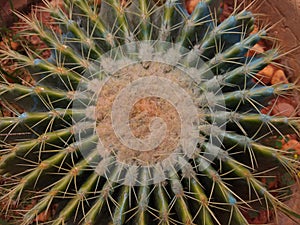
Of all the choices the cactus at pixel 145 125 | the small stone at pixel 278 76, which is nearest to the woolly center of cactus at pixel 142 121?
the cactus at pixel 145 125

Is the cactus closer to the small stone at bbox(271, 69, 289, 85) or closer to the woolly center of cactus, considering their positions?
the woolly center of cactus

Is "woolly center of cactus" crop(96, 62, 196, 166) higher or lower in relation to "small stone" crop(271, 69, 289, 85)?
higher

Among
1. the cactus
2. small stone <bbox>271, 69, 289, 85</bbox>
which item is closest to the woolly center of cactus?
the cactus

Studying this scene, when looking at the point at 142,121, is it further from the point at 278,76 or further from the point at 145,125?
the point at 278,76

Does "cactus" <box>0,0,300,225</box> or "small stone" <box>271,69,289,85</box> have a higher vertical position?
"cactus" <box>0,0,300,225</box>

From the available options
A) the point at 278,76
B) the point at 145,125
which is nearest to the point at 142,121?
the point at 145,125

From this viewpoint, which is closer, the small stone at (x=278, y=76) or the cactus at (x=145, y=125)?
the cactus at (x=145, y=125)

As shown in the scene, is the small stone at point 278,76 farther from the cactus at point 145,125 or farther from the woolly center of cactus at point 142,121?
the woolly center of cactus at point 142,121

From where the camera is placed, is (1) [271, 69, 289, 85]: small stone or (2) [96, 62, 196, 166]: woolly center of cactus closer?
(2) [96, 62, 196, 166]: woolly center of cactus
